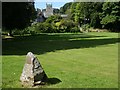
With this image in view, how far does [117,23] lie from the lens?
8056cm

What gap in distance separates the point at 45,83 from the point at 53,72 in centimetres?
277

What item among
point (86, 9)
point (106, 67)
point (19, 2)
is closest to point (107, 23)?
point (86, 9)

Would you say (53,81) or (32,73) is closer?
(32,73)

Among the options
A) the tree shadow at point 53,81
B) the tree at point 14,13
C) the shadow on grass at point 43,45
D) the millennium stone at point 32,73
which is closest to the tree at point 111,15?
the shadow on grass at point 43,45

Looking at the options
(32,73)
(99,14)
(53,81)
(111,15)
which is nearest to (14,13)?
(53,81)

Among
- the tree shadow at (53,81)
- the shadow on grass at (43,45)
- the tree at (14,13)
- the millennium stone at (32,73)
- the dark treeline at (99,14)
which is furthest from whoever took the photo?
the dark treeline at (99,14)

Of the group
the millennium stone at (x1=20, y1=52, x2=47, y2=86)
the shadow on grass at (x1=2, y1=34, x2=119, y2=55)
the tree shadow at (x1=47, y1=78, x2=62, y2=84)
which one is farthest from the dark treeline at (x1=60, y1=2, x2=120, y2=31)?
the millennium stone at (x1=20, y1=52, x2=47, y2=86)

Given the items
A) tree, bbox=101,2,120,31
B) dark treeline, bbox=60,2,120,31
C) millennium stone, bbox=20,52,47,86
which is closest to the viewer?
millennium stone, bbox=20,52,47,86

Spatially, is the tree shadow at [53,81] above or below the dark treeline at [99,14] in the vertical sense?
below

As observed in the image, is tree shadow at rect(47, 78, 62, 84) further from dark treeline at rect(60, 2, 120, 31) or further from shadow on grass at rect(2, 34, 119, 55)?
dark treeline at rect(60, 2, 120, 31)

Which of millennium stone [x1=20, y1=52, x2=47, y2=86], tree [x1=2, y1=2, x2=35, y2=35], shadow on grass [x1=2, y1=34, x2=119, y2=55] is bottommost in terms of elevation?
shadow on grass [x1=2, y1=34, x2=119, y2=55]

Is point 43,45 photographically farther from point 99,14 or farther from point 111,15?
point 99,14

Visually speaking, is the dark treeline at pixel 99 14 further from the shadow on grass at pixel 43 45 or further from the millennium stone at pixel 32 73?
the millennium stone at pixel 32 73

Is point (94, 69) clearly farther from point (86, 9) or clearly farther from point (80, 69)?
point (86, 9)
